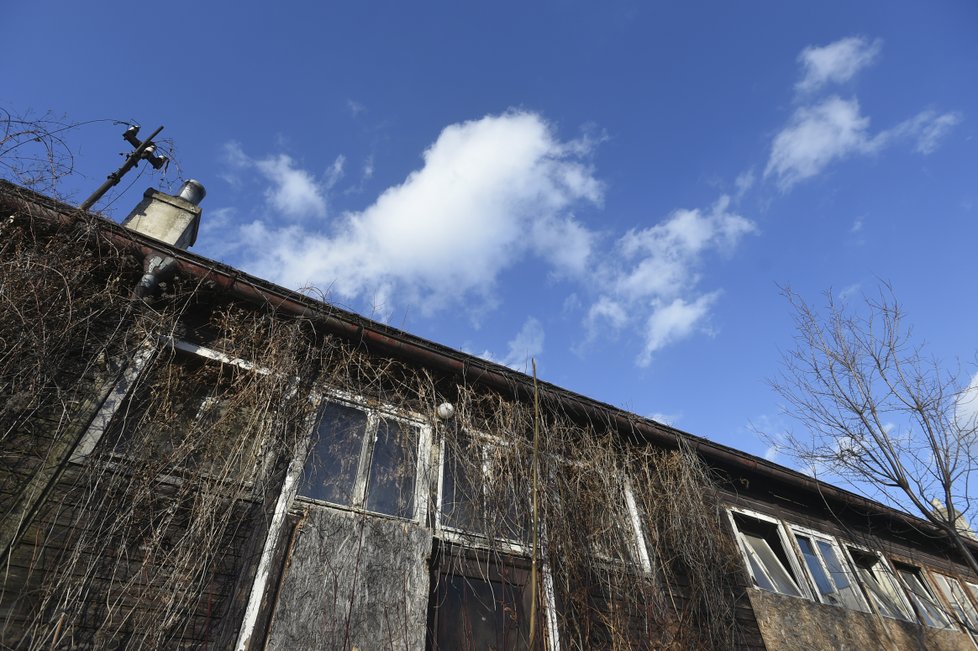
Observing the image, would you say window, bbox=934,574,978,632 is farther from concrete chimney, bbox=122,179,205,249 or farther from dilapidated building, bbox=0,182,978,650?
concrete chimney, bbox=122,179,205,249

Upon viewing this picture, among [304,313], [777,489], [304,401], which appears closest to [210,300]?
[304,313]

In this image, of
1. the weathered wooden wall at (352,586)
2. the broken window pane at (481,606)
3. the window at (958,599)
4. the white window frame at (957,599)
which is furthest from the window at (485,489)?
the window at (958,599)

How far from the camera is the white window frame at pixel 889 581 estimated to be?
774 centimetres

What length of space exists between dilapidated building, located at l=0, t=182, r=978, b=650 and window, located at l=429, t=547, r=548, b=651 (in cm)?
2

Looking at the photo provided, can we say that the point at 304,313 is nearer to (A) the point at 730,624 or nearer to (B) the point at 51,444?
(B) the point at 51,444

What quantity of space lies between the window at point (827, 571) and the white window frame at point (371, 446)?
585 cm

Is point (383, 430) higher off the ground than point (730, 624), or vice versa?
point (383, 430)

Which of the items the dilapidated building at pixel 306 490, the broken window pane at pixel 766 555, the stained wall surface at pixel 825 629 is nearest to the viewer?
the dilapidated building at pixel 306 490

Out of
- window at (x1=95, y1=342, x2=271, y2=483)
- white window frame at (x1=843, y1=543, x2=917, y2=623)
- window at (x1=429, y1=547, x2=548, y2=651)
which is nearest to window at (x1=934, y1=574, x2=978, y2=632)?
white window frame at (x1=843, y1=543, x2=917, y2=623)

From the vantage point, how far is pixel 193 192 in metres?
8.53

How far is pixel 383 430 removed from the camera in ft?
17.5

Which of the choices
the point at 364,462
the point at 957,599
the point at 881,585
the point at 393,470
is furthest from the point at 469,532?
the point at 957,599

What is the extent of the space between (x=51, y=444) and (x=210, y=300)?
1.77 m

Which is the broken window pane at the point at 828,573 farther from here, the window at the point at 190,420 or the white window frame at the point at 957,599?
the window at the point at 190,420
